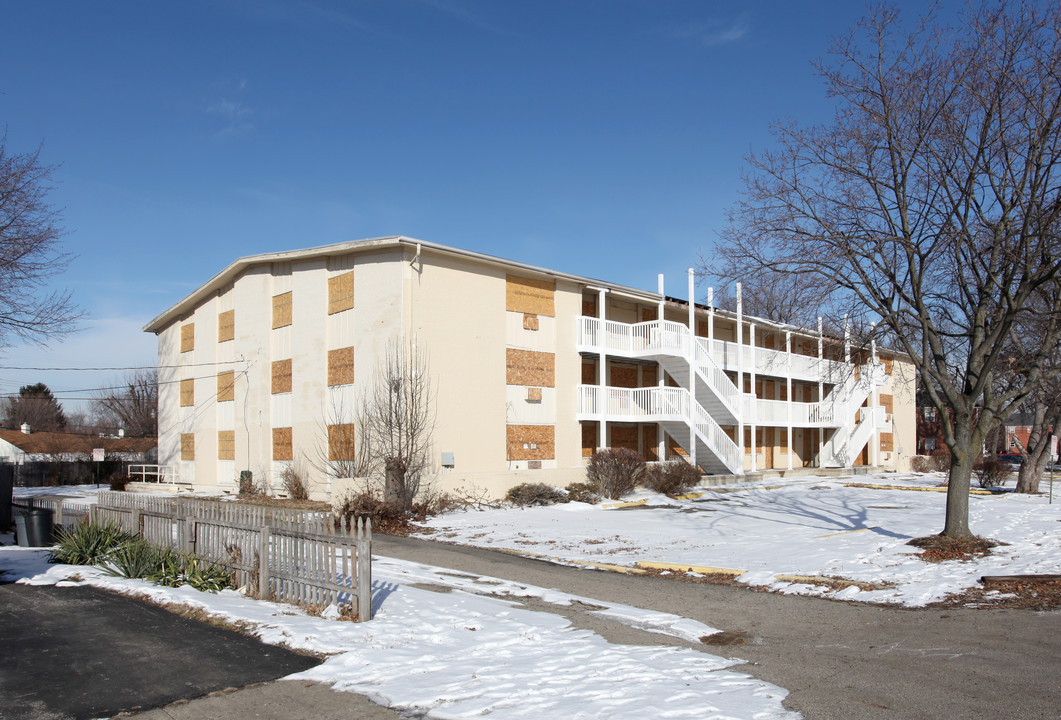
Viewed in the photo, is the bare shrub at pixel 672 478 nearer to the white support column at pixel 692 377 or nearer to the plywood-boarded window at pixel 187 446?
the white support column at pixel 692 377

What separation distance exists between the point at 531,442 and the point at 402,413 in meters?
5.33

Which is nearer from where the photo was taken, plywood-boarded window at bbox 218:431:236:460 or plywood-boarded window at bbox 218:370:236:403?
plywood-boarded window at bbox 218:431:236:460

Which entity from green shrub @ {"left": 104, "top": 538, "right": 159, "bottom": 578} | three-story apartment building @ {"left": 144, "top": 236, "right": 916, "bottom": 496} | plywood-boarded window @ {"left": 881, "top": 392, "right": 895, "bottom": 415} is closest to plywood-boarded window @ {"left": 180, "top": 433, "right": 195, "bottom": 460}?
three-story apartment building @ {"left": 144, "top": 236, "right": 916, "bottom": 496}

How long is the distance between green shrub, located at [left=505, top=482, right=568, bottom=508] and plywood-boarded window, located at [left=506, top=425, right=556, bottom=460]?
243 centimetres

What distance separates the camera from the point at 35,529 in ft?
47.3

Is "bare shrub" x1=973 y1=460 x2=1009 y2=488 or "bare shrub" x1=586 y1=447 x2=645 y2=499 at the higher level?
"bare shrub" x1=586 y1=447 x2=645 y2=499

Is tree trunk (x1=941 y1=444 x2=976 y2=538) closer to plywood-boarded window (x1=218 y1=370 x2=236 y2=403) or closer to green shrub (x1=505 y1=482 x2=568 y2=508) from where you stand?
green shrub (x1=505 y1=482 x2=568 y2=508)

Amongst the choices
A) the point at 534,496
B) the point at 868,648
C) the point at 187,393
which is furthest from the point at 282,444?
the point at 868,648

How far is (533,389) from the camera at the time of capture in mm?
27109

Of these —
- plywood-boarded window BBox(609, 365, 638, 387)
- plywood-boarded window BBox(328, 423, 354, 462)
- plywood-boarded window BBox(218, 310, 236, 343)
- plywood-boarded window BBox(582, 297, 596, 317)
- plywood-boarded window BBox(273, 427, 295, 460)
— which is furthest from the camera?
plywood-boarded window BBox(609, 365, 638, 387)

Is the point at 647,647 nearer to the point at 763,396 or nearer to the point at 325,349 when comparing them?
the point at 325,349

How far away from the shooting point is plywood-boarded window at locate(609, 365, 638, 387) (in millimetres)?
32125

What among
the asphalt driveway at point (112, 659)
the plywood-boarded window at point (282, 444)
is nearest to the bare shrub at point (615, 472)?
the plywood-boarded window at point (282, 444)

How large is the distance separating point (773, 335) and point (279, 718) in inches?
1465
